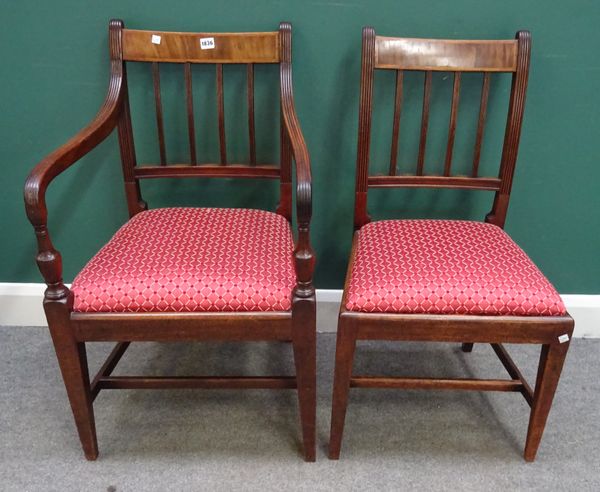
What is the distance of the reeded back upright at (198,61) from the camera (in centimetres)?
126

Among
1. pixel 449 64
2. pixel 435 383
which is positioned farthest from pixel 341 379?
pixel 449 64

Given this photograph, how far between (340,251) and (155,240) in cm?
63

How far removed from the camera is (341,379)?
A: 1117 millimetres

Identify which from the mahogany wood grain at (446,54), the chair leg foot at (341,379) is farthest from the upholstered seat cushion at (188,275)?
the mahogany wood grain at (446,54)

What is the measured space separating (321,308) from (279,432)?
46 centimetres

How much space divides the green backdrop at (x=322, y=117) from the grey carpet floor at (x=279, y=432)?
1.10 feet

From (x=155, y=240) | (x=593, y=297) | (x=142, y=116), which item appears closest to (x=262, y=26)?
(x=142, y=116)

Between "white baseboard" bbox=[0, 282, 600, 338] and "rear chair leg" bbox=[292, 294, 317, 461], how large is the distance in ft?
1.71

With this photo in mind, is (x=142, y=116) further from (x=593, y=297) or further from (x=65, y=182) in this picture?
(x=593, y=297)

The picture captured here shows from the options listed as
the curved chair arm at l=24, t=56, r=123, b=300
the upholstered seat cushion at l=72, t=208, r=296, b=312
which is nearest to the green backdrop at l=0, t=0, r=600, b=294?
the curved chair arm at l=24, t=56, r=123, b=300

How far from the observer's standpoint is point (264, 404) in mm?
1379

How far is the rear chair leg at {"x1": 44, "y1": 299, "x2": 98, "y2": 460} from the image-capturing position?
101 centimetres

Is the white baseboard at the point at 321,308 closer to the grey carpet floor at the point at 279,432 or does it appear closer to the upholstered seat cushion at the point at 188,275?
the grey carpet floor at the point at 279,432

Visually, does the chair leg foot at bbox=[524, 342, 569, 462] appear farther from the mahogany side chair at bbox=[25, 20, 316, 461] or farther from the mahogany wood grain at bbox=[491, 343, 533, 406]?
the mahogany side chair at bbox=[25, 20, 316, 461]
